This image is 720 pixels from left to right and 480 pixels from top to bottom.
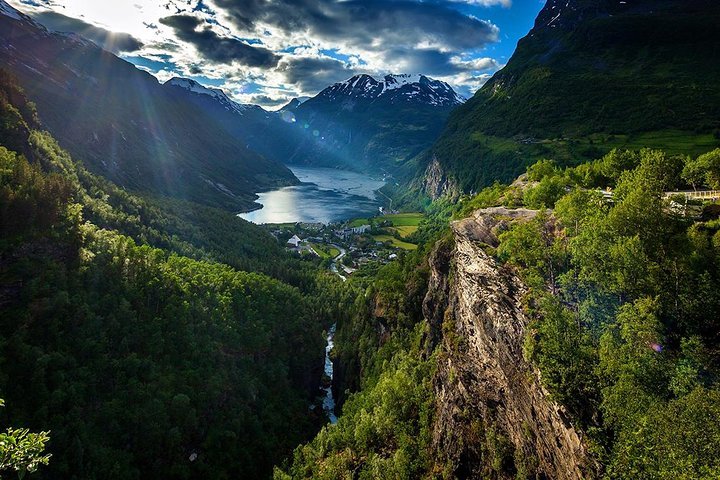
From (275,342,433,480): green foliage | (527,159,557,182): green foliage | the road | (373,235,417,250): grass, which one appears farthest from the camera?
(373,235,417,250): grass

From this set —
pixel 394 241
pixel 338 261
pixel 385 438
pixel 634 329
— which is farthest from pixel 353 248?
pixel 634 329

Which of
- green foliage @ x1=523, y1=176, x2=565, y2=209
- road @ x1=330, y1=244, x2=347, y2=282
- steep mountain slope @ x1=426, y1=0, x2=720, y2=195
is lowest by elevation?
road @ x1=330, y1=244, x2=347, y2=282

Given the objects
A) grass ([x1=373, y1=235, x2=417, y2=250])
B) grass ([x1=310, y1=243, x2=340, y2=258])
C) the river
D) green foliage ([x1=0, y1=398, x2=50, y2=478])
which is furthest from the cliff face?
grass ([x1=310, y1=243, x2=340, y2=258])

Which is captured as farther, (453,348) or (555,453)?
(453,348)

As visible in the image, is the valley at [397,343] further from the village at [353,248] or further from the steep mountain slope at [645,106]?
the village at [353,248]

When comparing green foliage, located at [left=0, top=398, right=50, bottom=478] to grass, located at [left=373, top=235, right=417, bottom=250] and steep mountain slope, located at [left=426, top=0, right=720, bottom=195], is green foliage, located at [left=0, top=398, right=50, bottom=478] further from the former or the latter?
grass, located at [left=373, top=235, right=417, bottom=250]

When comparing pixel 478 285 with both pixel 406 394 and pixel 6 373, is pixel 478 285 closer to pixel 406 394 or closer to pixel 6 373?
pixel 406 394

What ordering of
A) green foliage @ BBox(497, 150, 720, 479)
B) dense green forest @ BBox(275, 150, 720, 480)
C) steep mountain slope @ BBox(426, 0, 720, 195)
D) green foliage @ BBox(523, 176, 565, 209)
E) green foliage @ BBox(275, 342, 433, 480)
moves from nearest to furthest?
green foliage @ BBox(497, 150, 720, 479), dense green forest @ BBox(275, 150, 720, 480), green foliage @ BBox(275, 342, 433, 480), green foliage @ BBox(523, 176, 565, 209), steep mountain slope @ BBox(426, 0, 720, 195)

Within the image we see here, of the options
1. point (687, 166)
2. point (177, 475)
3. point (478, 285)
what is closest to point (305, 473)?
point (177, 475)
